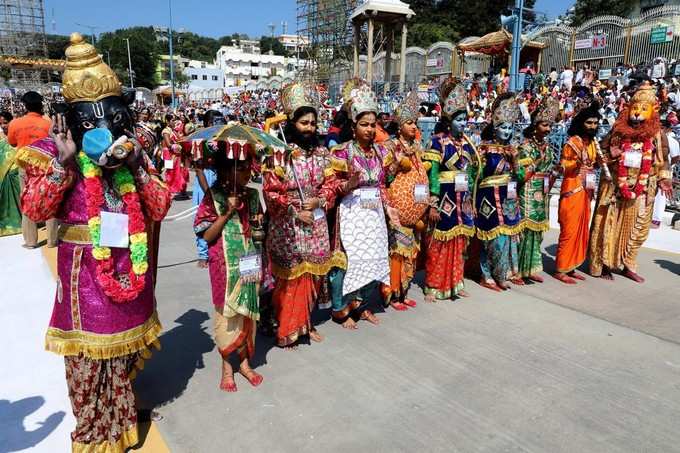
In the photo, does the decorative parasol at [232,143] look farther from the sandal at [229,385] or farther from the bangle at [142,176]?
the sandal at [229,385]

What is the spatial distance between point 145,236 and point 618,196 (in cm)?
512

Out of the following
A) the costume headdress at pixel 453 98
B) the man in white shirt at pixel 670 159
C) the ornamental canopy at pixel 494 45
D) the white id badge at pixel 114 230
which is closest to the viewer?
the white id badge at pixel 114 230

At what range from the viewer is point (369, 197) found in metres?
3.96

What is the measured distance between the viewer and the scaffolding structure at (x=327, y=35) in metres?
34.7

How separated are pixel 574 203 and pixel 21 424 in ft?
17.3

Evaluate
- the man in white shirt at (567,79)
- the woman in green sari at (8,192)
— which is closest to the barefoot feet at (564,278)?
the woman in green sari at (8,192)

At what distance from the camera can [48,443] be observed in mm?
2617

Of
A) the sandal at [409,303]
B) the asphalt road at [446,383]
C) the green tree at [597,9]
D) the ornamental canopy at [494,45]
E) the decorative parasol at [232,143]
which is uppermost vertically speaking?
the green tree at [597,9]

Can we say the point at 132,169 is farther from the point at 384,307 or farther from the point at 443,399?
the point at 384,307

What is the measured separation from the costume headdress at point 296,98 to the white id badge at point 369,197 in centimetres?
83

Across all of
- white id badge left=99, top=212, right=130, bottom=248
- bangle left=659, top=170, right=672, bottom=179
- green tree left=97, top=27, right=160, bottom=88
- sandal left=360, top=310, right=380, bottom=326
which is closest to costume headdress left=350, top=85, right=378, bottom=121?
sandal left=360, top=310, right=380, bottom=326

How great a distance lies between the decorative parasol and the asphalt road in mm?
1554

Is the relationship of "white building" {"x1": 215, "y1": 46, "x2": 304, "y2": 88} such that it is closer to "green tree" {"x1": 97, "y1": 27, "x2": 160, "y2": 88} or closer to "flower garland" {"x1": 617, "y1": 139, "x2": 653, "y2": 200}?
"green tree" {"x1": 97, "y1": 27, "x2": 160, "y2": 88}

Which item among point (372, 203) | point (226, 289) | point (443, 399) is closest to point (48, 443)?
point (226, 289)
